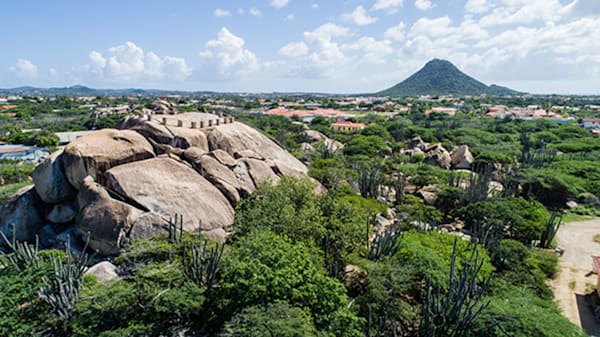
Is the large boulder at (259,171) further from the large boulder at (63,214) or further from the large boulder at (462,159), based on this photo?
the large boulder at (462,159)

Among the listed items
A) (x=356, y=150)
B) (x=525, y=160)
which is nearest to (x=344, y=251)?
(x=356, y=150)

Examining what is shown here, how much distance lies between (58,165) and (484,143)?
67.0 metres

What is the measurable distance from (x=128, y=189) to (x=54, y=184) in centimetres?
493

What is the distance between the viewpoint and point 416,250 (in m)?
17.1

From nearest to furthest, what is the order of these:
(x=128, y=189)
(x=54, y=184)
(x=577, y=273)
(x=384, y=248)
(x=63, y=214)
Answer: (x=384, y=248) < (x=128, y=189) < (x=63, y=214) < (x=54, y=184) < (x=577, y=273)

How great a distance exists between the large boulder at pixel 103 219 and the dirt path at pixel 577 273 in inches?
889

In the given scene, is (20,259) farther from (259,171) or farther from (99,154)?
(259,171)

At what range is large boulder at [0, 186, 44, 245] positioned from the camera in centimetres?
1908

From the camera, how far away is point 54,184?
19.2 m

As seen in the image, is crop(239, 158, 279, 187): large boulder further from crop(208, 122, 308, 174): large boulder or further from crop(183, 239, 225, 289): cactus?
crop(183, 239, 225, 289): cactus

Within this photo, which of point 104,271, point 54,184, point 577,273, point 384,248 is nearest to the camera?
point 104,271

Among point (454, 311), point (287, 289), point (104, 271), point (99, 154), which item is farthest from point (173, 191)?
point (454, 311)

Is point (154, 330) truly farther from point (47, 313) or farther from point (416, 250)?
point (416, 250)

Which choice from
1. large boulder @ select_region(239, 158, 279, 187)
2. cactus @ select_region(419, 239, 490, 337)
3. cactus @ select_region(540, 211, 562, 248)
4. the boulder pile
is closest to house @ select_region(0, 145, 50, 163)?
the boulder pile
